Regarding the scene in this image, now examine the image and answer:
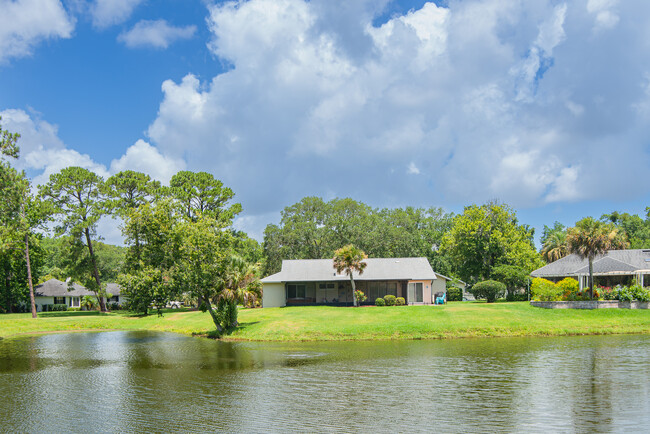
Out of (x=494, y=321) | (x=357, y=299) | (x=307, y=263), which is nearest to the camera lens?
(x=494, y=321)

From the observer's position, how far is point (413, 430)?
15.2 meters

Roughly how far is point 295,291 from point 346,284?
573 centimetres

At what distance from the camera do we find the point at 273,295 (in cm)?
5791

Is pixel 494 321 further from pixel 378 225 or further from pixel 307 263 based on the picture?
pixel 378 225

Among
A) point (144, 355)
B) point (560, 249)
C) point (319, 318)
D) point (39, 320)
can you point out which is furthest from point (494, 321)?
point (39, 320)

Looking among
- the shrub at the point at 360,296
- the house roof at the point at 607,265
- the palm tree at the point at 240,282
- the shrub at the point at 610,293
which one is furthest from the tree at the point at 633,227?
the palm tree at the point at 240,282

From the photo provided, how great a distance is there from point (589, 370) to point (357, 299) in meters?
31.7

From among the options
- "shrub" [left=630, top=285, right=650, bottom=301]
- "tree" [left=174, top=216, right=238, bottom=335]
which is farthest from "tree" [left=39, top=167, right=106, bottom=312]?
"shrub" [left=630, top=285, right=650, bottom=301]

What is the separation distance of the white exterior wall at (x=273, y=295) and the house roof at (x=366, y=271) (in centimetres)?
92

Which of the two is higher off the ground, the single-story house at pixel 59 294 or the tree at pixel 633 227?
the tree at pixel 633 227

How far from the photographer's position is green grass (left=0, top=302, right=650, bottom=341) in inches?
1510

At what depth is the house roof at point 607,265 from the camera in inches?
2027

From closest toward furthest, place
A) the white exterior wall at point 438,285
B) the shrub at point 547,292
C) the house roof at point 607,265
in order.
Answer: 1. the shrub at point 547,292
2. the house roof at point 607,265
3. the white exterior wall at point 438,285

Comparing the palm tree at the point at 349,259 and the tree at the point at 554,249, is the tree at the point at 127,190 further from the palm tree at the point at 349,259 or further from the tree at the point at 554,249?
the tree at the point at 554,249
